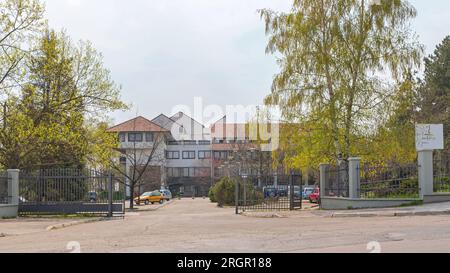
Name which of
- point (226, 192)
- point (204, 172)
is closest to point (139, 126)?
point (204, 172)

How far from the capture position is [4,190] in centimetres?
2747

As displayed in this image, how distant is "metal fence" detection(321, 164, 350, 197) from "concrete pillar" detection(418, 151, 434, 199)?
3427mm

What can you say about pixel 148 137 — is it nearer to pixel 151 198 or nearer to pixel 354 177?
pixel 151 198

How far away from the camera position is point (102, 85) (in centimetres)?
3434

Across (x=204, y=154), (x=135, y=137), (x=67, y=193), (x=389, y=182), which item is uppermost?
(x=135, y=137)

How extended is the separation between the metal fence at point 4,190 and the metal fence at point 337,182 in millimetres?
14931

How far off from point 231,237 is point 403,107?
66.6 feet

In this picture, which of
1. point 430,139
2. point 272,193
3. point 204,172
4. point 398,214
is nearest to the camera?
point 398,214

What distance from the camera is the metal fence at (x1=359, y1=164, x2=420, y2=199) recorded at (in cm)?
2412

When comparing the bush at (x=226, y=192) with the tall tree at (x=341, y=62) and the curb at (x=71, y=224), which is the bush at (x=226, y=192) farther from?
the curb at (x=71, y=224)

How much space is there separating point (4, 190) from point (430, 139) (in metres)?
18.9

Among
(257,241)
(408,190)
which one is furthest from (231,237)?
(408,190)

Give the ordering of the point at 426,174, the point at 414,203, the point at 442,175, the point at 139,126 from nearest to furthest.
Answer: the point at 414,203, the point at 426,174, the point at 442,175, the point at 139,126
